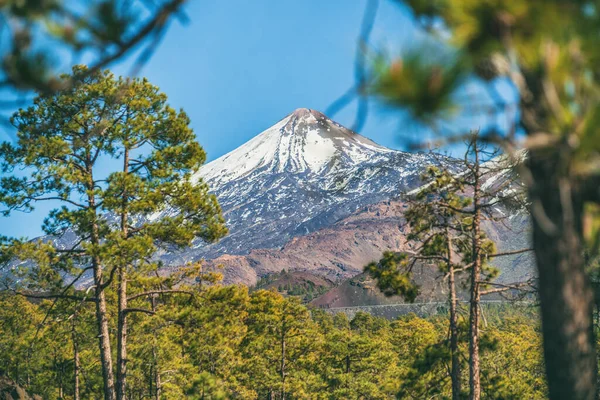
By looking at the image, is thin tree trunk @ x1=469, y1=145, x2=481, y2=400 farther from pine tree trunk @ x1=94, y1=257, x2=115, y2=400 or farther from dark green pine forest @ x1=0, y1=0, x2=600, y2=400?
pine tree trunk @ x1=94, y1=257, x2=115, y2=400

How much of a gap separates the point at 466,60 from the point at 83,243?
963 cm

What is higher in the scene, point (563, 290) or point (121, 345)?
point (563, 290)

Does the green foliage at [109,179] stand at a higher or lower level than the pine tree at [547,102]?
higher

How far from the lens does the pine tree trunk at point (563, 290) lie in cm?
259

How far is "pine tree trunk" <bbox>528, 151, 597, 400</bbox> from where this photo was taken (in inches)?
102

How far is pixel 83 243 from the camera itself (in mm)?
10492

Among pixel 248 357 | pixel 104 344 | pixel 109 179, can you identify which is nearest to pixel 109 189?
pixel 109 179

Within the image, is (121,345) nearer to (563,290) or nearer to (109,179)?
(109,179)

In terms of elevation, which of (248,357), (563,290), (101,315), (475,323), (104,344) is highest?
(475,323)

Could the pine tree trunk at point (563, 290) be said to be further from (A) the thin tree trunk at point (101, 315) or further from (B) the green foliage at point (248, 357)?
(A) the thin tree trunk at point (101, 315)

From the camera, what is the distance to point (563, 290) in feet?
8.53

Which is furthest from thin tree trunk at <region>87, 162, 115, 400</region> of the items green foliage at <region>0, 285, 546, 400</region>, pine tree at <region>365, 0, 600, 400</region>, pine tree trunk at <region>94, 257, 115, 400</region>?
pine tree at <region>365, 0, 600, 400</region>

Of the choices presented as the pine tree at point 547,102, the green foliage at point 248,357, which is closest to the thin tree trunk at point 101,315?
the green foliage at point 248,357

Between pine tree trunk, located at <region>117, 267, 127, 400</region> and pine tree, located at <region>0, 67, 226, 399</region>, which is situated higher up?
pine tree, located at <region>0, 67, 226, 399</region>
